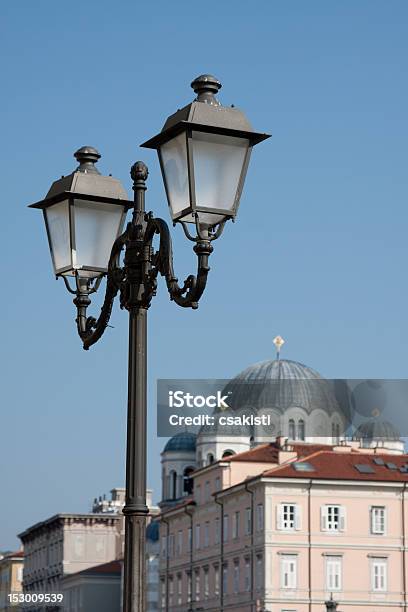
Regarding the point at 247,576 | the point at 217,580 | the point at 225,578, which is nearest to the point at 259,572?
the point at 247,576

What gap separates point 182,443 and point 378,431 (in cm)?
2182

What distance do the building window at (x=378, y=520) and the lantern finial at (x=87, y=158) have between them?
6080 centimetres

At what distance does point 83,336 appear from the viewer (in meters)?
8.63

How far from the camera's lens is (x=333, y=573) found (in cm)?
6644

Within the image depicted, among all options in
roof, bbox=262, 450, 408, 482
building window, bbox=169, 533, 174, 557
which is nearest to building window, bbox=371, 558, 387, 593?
roof, bbox=262, 450, 408, 482

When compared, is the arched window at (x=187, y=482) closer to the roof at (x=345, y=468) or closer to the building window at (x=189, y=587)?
the building window at (x=189, y=587)

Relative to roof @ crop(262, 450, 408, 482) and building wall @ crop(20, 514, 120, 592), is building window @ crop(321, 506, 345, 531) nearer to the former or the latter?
roof @ crop(262, 450, 408, 482)

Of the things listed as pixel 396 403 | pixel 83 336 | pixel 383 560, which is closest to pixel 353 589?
pixel 383 560

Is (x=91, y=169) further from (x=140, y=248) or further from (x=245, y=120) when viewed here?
(x=245, y=120)

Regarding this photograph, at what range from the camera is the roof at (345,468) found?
68000mm

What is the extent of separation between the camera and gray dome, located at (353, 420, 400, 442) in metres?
94.8

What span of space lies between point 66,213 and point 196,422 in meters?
77.4

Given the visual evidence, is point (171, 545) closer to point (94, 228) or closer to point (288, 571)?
point (288, 571)

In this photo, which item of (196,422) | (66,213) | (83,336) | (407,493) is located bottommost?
(83,336)
